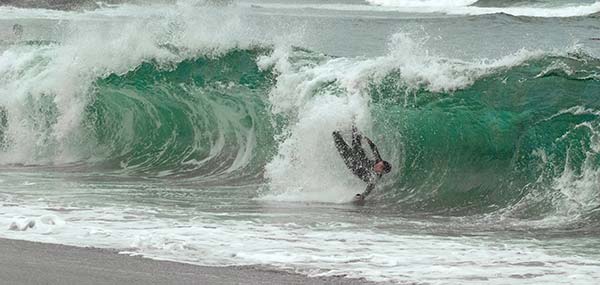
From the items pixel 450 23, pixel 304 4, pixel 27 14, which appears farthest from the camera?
pixel 304 4

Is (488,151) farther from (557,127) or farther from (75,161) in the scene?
(75,161)

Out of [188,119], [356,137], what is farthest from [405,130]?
[188,119]

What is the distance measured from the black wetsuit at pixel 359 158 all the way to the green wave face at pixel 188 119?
189 cm

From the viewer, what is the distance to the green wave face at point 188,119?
47.3 feet

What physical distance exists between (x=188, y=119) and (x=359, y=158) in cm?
464

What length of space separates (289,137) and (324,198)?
6.58 ft

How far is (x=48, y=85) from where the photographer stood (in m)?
16.9

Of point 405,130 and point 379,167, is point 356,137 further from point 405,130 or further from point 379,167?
point 405,130

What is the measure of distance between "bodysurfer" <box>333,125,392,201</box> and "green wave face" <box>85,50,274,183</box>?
191cm

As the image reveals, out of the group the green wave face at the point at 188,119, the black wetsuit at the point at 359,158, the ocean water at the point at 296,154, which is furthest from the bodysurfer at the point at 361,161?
the green wave face at the point at 188,119

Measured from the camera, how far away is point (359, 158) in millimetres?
11953

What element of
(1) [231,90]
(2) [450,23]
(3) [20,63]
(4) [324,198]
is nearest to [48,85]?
(3) [20,63]

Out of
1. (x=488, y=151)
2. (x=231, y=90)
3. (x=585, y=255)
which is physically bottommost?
(x=585, y=255)

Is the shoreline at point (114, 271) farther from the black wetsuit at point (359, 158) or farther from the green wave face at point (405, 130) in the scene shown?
the black wetsuit at point (359, 158)
